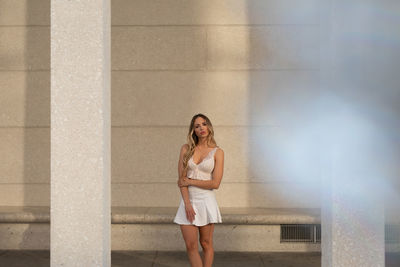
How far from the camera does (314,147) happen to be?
907 cm

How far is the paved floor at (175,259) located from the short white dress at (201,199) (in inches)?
68.7

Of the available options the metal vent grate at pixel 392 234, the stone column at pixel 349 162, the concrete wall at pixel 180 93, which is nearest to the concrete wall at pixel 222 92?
the concrete wall at pixel 180 93

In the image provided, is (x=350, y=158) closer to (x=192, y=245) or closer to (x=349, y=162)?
(x=349, y=162)

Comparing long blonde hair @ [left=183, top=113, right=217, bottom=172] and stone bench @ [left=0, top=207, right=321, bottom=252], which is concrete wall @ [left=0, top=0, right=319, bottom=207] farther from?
long blonde hair @ [left=183, top=113, right=217, bottom=172]

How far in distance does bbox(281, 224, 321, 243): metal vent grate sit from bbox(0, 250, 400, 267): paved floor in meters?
0.22

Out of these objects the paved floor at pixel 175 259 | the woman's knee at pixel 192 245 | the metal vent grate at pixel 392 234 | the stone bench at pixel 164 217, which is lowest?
the paved floor at pixel 175 259

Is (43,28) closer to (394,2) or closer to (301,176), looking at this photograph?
(301,176)

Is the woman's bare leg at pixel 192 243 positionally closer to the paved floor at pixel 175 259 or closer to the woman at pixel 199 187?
the woman at pixel 199 187

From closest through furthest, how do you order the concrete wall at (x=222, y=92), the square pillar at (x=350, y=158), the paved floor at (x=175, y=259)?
1. the square pillar at (x=350, y=158)
2. the paved floor at (x=175, y=259)
3. the concrete wall at (x=222, y=92)

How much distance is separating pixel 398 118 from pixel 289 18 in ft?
8.62

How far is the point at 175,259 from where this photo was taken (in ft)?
24.7

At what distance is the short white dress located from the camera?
5641mm

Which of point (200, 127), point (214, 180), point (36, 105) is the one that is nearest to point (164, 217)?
point (214, 180)

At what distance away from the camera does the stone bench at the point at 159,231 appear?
7.93m
